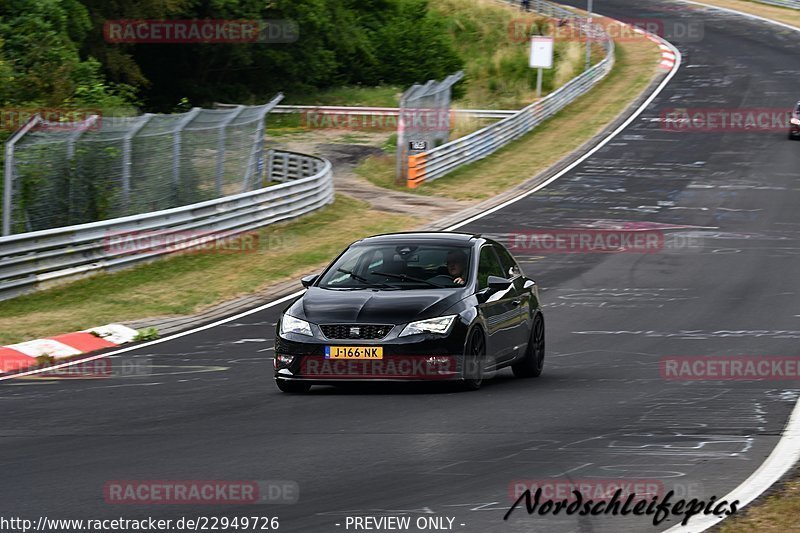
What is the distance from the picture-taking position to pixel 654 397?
11.9m

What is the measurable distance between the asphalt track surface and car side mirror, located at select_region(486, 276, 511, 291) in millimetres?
1034

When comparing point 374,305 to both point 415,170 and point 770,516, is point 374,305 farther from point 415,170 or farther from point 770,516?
point 415,170

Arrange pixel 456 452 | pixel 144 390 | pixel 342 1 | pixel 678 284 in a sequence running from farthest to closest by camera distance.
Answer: pixel 342 1 → pixel 678 284 → pixel 144 390 → pixel 456 452

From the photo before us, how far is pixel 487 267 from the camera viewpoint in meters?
13.2

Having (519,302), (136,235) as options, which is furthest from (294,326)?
(136,235)

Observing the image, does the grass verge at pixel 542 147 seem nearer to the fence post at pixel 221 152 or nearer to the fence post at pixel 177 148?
the fence post at pixel 221 152

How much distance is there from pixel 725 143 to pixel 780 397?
34.4 metres

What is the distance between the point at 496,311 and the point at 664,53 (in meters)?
54.3

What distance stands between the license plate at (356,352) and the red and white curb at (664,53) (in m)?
50.9

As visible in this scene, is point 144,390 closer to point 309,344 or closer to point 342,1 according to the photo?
point 309,344

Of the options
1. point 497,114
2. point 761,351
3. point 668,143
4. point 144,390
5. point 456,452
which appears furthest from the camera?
point 497,114

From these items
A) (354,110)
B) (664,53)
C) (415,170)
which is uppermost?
(415,170)

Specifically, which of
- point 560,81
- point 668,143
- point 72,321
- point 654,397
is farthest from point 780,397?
point 560,81

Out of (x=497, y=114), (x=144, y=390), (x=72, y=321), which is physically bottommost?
(x=497, y=114)
